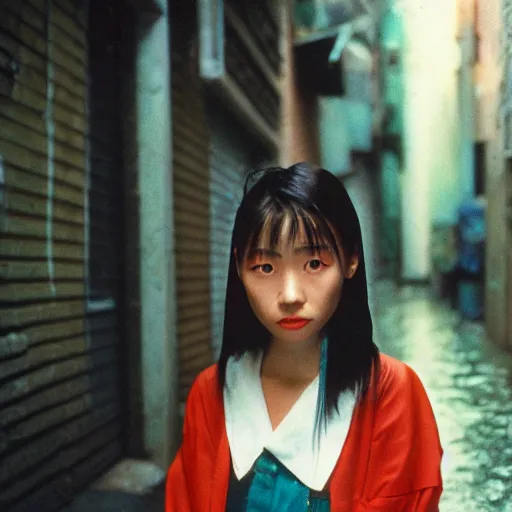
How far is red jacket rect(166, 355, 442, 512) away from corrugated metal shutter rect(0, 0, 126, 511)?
143cm

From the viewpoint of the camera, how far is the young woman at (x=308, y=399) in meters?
1.65

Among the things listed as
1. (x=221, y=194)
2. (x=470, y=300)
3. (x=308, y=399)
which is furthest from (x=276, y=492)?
(x=470, y=300)

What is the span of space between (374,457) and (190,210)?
362 cm

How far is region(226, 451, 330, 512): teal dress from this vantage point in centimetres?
167

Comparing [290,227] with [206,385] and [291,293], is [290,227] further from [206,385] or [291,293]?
Result: [206,385]

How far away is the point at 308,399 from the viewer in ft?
5.71

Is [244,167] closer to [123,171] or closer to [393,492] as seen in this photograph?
[123,171]

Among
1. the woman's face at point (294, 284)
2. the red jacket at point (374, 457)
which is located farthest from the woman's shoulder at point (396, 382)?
the woman's face at point (294, 284)

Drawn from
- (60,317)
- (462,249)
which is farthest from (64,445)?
(462,249)

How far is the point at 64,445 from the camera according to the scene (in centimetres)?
344

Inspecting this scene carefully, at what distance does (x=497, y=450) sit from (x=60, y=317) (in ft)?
7.97

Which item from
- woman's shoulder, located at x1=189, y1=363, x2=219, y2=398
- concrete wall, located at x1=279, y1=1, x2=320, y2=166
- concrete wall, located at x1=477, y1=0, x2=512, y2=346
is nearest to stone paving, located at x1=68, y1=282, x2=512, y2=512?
concrete wall, located at x1=477, y1=0, x2=512, y2=346

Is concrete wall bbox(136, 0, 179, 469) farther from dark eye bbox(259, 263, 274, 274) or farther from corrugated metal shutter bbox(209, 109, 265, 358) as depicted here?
dark eye bbox(259, 263, 274, 274)

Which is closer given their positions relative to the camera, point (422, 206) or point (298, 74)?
point (422, 206)
